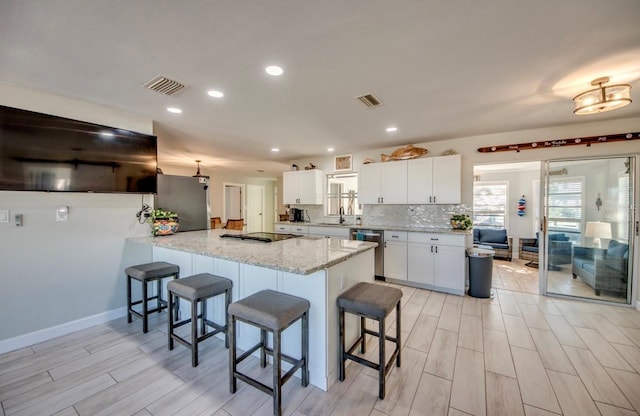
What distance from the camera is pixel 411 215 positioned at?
4594 millimetres

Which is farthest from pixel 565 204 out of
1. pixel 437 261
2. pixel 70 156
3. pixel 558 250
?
pixel 70 156

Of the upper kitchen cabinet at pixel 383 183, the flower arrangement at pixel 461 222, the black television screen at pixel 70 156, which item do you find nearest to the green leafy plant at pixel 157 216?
the black television screen at pixel 70 156

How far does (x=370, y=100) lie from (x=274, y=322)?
2.23m

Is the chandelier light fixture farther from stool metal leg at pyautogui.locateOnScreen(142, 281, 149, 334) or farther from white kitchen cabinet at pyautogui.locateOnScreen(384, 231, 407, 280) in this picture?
stool metal leg at pyautogui.locateOnScreen(142, 281, 149, 334)

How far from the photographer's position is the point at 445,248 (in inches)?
148

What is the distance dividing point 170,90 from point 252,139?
187cm

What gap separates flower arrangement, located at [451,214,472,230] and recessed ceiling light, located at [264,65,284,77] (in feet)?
11.3

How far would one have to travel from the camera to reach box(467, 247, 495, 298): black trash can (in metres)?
3.56

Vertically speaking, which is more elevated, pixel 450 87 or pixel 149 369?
pixel 450 87

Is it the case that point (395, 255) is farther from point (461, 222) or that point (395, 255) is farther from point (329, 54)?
point (329, 54)

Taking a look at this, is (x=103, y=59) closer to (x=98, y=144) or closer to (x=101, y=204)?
(x=98, y=144)


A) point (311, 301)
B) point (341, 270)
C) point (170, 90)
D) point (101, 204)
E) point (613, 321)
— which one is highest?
point (170, 90)

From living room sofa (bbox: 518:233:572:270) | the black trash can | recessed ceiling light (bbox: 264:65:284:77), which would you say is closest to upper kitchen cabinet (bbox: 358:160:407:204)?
the black trash can

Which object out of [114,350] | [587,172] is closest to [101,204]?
[114,350]
